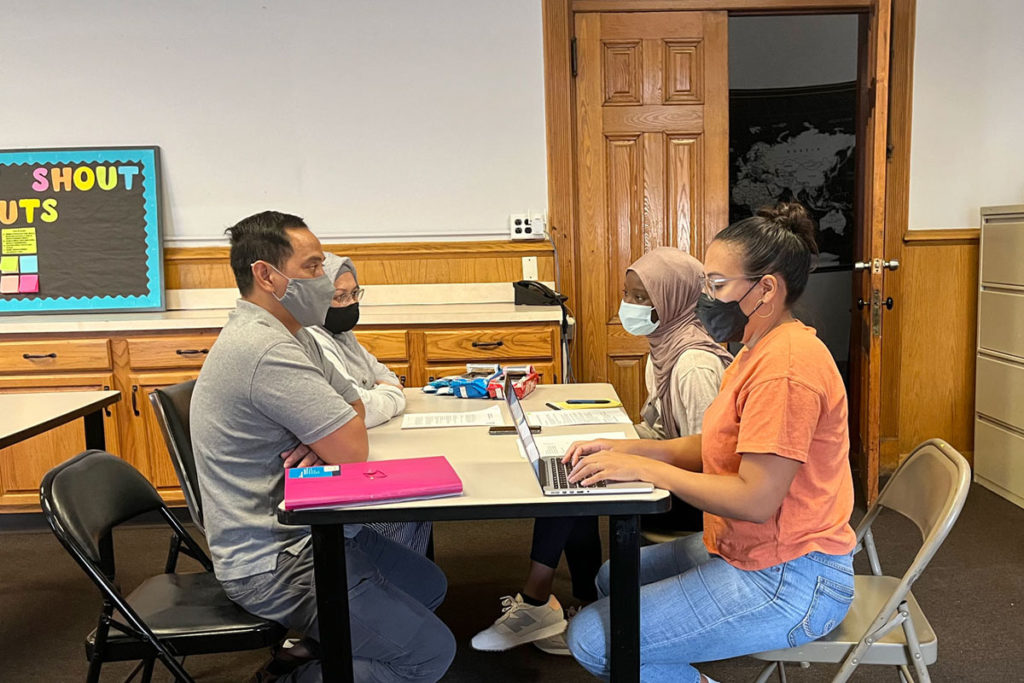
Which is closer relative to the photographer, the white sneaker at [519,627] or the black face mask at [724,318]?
the black face mask at [724,318]

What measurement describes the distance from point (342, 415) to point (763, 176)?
526 cm

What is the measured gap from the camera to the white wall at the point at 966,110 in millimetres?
4156

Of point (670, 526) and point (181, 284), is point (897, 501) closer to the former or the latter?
point (670, 526)

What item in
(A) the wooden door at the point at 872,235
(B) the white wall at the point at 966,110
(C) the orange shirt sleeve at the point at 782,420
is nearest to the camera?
(C) the orange shirt sleeve at the point at 782,420

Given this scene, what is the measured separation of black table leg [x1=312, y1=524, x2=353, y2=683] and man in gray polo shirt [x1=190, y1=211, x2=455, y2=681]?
7 cm

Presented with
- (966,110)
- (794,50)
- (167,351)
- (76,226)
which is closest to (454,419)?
(167,351)

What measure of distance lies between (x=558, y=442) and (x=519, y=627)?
75 centimetres

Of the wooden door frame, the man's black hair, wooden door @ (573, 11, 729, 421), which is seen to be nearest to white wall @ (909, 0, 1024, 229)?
the wooden door frame

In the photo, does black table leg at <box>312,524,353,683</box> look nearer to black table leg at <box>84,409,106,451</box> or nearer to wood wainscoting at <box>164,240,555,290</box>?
black table leg at <box>84,409,106,451</box>

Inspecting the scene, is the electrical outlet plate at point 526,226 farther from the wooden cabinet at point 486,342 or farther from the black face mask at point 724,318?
the black face mask at point 724,318

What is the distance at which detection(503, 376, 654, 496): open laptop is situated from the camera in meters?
1.60

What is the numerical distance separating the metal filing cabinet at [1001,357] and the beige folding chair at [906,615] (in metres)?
2.30

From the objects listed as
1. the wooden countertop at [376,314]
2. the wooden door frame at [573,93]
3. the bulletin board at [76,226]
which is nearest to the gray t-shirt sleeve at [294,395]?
the wooden countertop at [376,314]

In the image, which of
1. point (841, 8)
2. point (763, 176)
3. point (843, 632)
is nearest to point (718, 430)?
point (843, 632)
